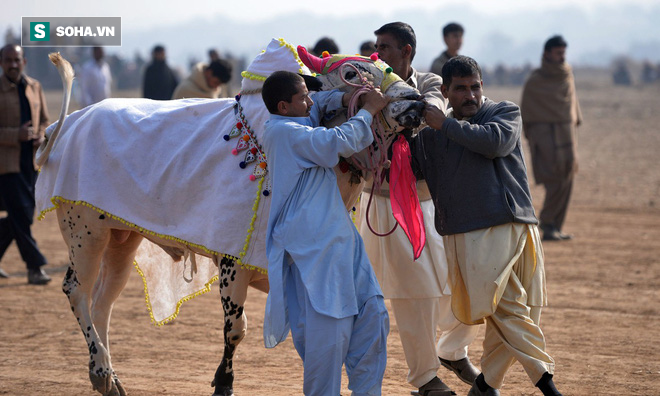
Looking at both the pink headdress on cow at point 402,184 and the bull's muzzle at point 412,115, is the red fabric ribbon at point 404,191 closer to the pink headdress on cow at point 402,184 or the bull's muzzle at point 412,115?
the pink headdress on cow at point 402,184

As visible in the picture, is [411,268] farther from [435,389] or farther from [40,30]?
[40,30]

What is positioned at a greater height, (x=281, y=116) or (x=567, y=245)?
(x=281, y=116)

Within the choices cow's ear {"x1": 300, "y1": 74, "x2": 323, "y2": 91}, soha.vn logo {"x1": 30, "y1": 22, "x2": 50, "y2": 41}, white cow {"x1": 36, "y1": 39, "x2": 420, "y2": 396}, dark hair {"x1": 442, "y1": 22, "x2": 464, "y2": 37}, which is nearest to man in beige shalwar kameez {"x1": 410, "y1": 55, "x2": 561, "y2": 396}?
white cow {"x1": 36, "y1": 39, "x2": 420, "y2": 396}

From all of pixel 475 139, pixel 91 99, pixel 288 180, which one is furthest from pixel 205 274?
pixel 91 99

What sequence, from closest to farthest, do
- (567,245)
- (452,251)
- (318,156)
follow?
(318,156) < (452,251) < (567,245)

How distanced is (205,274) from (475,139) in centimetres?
249

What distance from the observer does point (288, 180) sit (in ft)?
14.0

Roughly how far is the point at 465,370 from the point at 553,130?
6.40 metres

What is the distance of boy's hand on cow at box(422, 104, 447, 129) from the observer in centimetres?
434

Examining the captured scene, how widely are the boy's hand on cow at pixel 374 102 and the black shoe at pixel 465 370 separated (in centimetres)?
191

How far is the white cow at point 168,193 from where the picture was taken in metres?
4.93

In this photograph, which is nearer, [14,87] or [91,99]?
[14,87]

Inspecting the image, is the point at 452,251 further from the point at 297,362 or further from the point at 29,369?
the point at 29,369

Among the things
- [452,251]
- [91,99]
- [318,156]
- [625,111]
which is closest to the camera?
[318,156]
